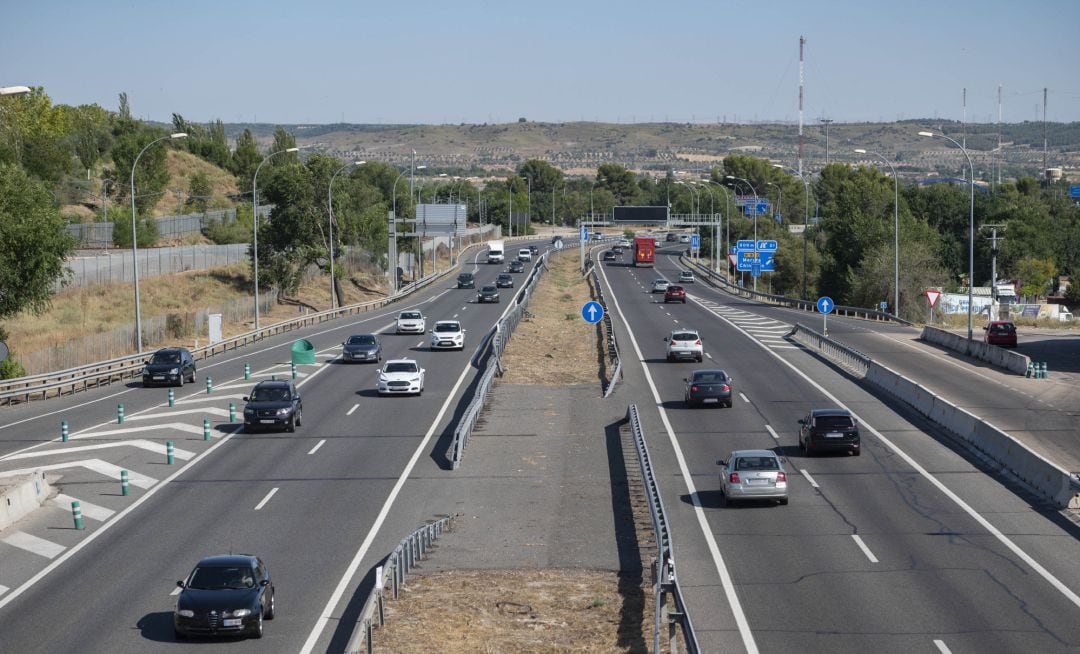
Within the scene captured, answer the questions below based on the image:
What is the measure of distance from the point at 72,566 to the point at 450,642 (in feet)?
29.2

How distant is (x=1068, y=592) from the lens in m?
20.7

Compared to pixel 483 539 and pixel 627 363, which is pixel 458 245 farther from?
pixel 483 539

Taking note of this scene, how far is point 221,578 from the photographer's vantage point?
19094mm

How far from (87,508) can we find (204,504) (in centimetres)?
260

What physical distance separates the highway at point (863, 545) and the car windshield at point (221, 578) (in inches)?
271

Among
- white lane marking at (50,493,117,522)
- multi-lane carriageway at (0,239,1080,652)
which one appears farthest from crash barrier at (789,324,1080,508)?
white lane marking at (50,493,117,522)

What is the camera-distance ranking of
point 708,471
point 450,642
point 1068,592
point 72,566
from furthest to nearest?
point 708,471
point 72,566
point 1068,592
point 450,642

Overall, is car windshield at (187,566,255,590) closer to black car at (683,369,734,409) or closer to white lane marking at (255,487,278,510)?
white lane marking at (255,487,278,510)

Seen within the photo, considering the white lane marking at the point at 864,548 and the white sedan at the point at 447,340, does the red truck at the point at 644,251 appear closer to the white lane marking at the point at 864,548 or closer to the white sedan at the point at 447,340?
the white sedan at the point at 447,340

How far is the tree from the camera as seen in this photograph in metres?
48.3

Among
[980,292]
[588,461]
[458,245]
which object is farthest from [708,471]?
[458,245]

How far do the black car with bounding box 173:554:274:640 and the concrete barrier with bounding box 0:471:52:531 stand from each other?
9350mm

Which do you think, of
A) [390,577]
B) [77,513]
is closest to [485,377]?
[77,513]

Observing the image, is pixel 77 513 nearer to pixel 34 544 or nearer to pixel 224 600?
pixel 34 544
